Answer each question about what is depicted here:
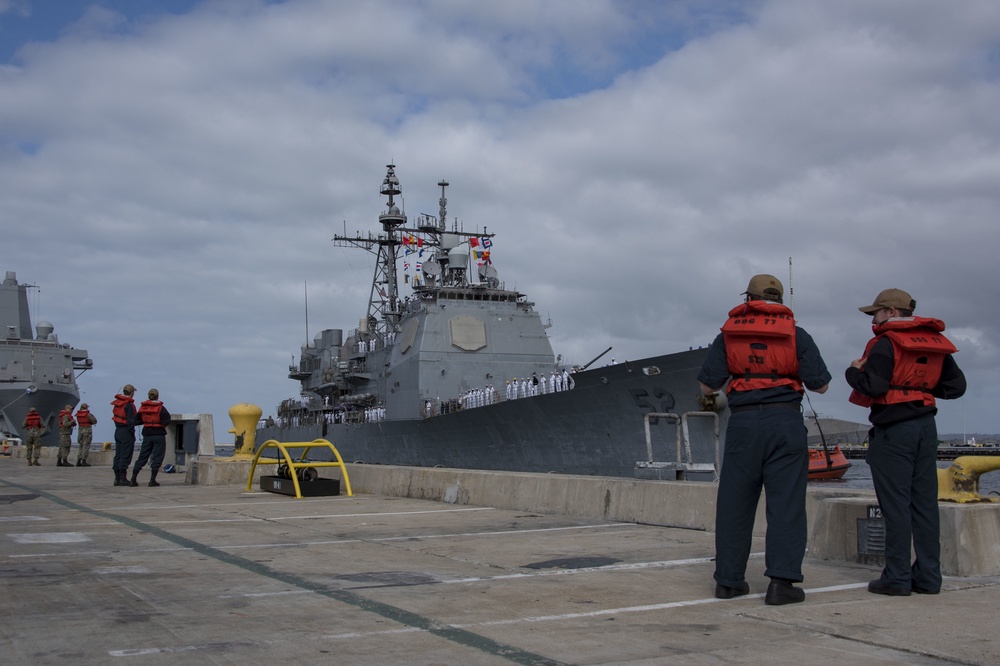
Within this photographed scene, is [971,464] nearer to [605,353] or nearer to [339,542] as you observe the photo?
[339,542]

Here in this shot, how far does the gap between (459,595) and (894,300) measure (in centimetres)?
240

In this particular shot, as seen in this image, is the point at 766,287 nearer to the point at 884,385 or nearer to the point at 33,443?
the point at 884,385

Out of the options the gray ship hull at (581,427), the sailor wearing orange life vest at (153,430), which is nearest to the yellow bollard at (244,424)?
the sailor wearing orange life vest at (153,430)

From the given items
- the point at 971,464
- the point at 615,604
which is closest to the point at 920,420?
the point at 971,464

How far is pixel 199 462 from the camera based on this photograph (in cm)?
1298

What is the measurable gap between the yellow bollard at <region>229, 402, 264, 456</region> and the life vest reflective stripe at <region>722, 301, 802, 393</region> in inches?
377

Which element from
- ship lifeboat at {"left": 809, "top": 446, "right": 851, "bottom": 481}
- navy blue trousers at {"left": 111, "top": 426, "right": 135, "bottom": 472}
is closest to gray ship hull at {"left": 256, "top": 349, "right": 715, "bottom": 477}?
navy blue trousers at {"left": 111, "top": 426, "right": 135, "bottom": 472}

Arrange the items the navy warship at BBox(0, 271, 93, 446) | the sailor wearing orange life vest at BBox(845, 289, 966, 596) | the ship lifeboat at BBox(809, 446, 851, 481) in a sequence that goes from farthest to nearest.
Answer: the navy warship at BBox(0, 271, 93, 446)
the ship lifeboat at BBox(809, 446, 851, 481)
the sailor wearing orange life vest at BBox(845, 289, 966, 596)

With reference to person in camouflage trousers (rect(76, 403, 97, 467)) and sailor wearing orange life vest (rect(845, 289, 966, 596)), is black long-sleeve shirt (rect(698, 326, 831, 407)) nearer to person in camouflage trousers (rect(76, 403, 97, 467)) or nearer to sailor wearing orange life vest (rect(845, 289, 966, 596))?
sailor wearing orange life vest (rect(845, 289, 966, 596))

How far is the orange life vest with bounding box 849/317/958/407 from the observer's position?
419 centimetres

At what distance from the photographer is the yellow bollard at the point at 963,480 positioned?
186 inches

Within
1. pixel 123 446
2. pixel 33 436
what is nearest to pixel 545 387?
pixel 123 446

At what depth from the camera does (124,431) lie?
1282cm

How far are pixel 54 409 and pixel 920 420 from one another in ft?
155
